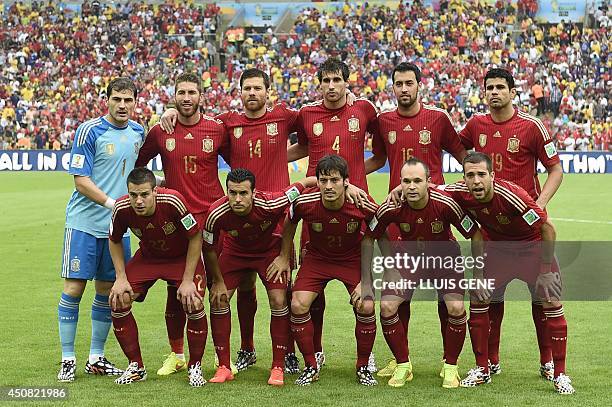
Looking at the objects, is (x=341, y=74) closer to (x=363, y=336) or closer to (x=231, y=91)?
(x=363, y=336)

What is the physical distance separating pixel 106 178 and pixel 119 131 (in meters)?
Answer: 0.37

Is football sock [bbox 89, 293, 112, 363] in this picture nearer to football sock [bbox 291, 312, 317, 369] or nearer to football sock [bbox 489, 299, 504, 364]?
football sock [bbox 291, 312, 317, 369]

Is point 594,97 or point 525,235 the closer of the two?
point 525,235

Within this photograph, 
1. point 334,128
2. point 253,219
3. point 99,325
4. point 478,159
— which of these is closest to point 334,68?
point 334,128

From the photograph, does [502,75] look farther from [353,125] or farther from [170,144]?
[170,144]

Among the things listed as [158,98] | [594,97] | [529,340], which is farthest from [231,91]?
[529,340]

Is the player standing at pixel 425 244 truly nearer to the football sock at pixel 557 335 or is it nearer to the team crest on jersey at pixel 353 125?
the football sock at pixel 557 335

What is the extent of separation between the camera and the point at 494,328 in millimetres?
6949

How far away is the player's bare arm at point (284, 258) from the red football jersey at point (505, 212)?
1160mm

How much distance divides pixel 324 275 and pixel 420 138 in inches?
52.6

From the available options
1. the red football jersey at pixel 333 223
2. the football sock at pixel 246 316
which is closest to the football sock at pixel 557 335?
the red football jersey at pixel 333 223

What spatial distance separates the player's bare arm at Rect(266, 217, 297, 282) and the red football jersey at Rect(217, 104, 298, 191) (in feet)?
1.93

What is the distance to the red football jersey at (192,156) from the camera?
7.14 meters

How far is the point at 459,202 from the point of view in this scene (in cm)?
658
